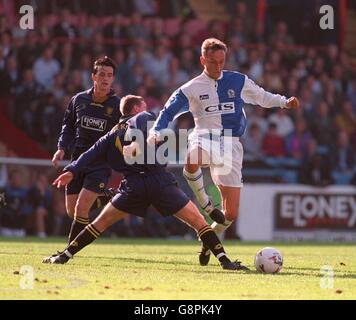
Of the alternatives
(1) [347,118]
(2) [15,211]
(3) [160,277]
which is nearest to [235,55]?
(1) [347,118]

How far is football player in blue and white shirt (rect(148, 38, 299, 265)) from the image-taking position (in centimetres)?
1216

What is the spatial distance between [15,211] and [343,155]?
7.38 m

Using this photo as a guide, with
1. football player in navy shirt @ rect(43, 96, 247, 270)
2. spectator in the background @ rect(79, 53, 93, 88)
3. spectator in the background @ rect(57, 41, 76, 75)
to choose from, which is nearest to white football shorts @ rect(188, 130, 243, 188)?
football player in navy shirt @ rect(43, 96, 247, 270)

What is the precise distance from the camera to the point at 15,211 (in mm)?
19125

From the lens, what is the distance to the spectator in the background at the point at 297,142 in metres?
22.4

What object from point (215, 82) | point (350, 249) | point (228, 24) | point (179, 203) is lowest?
point (350, 249)

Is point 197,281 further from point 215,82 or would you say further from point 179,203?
point 215,82

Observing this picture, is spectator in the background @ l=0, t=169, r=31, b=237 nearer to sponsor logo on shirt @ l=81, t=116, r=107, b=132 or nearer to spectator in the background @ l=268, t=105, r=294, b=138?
spectator in the background @ l=268, t=105, r=294, b=138

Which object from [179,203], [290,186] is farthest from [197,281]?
[290,186]

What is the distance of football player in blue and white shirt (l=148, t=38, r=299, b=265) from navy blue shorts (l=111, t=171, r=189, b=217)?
0.97 m

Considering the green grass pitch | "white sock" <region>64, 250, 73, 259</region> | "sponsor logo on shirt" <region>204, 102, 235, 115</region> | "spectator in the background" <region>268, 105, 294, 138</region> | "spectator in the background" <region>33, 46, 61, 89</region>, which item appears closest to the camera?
the green grass pitch

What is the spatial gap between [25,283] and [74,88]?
1134 centimetres
